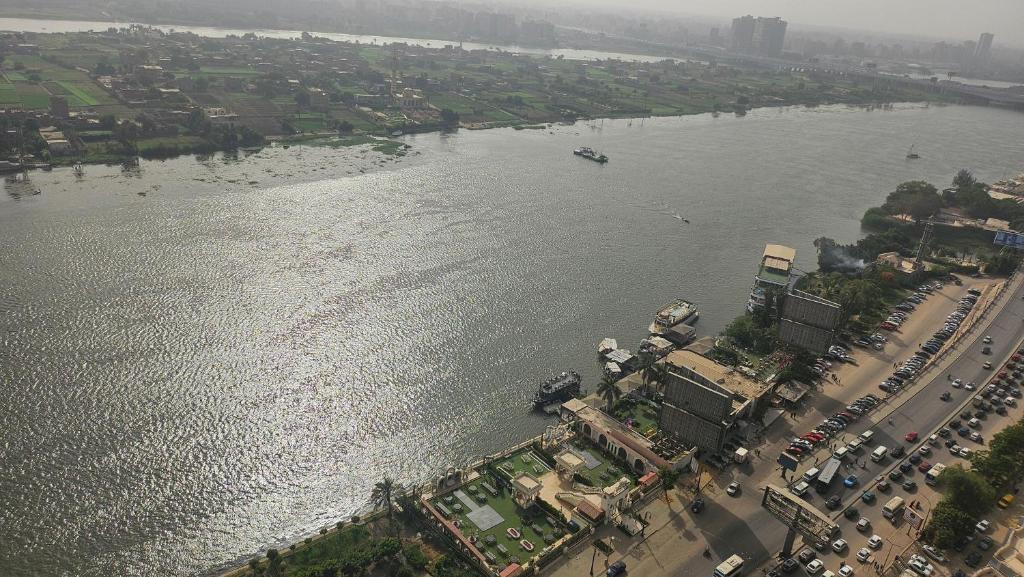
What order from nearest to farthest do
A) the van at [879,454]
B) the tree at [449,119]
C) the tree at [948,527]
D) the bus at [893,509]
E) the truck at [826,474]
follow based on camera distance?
the tree at [948,527]
the bus at [893,509]
the truck at [826,474]
the van at [879,454]
the tree at [449,119]

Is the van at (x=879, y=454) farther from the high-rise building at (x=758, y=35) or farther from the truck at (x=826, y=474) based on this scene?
the high-rise building at (x=758, y=35)

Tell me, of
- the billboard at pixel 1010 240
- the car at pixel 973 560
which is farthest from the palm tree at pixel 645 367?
the billboard at pixel 1010 240

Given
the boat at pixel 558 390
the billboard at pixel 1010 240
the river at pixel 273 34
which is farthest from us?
the river at pixel 273 34

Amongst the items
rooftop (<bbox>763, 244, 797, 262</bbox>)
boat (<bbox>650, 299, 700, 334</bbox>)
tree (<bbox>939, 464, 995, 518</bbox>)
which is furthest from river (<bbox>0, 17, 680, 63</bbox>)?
tree (<bbox>939, 464, 995, 518</bbox>)

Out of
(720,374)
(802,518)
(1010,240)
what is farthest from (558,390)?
(1010,240)

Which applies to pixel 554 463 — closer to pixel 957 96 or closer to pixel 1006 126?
pixel 1006 126

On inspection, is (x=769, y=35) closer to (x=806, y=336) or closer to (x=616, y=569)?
(x=806, y=336)

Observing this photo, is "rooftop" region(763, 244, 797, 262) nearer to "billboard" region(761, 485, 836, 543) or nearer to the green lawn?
"billboard" region(761, 485, 836, 543)
